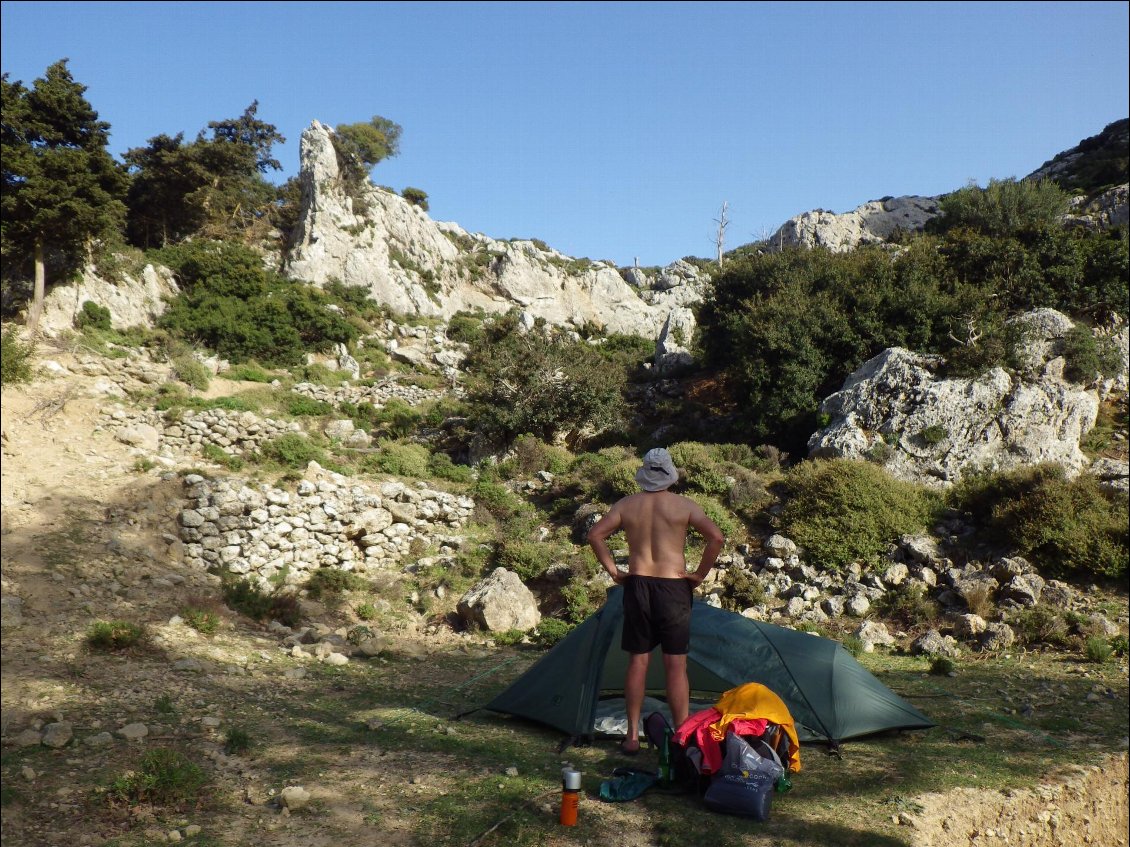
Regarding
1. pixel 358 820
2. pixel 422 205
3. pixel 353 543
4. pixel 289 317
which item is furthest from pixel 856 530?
pixel 422 205

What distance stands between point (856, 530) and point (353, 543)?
30.8 ft

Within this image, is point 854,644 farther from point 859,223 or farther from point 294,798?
point 859,223

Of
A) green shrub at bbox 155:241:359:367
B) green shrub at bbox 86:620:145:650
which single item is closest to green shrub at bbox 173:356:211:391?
green shrub at bbox 155:241:359:367

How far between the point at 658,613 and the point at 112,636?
19.6 feet

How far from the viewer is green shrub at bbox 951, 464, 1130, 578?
10.8 meters

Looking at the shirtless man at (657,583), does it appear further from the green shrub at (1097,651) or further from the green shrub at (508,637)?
the green shrub at (1097,651)

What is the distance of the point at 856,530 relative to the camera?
12430 millimetres

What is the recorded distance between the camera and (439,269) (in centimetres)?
3478

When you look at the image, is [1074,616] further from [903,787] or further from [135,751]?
[135,751]

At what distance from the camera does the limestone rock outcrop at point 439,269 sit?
30469 mm

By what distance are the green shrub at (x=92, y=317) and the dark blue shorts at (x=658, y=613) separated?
20261mm

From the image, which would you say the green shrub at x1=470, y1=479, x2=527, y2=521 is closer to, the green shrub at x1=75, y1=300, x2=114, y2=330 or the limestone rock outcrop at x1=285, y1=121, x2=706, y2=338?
the green shrub at x1=75, y1=300, x2=114, y2=330

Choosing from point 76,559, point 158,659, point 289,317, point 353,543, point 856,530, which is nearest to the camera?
point 158,659

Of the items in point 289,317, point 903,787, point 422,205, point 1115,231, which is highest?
point 422,205
